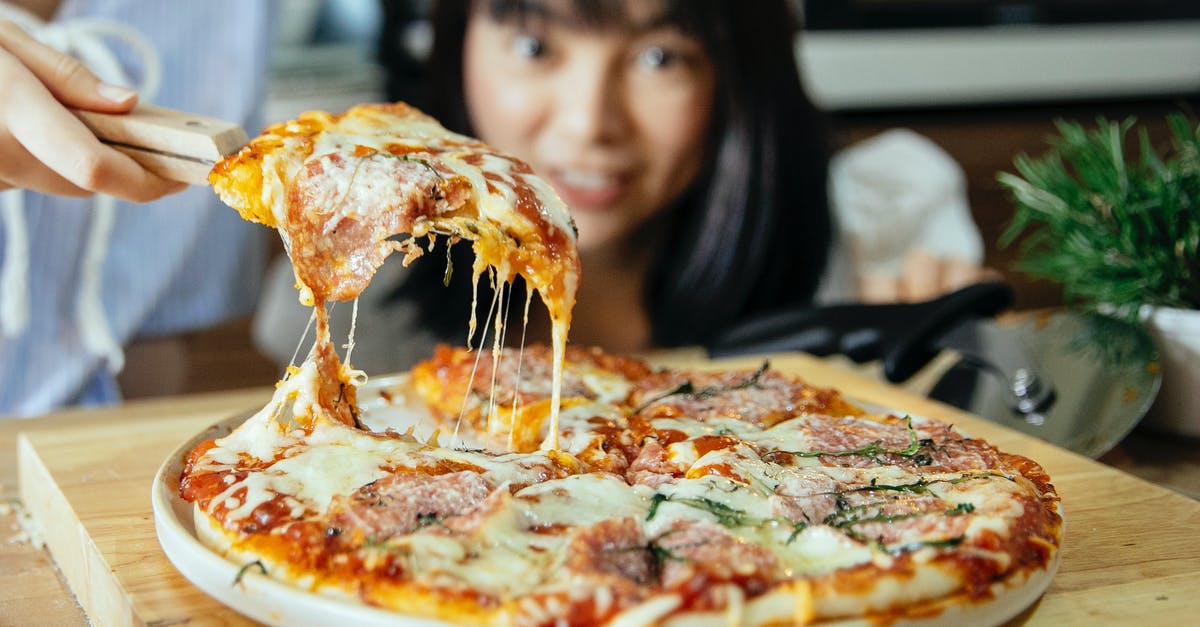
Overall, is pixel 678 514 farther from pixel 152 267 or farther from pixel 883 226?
pixel 883 226

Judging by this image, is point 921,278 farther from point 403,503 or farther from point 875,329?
point 403,503

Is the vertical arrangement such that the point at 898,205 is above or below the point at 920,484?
below

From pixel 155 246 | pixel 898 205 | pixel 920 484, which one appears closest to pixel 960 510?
pixel 920 484

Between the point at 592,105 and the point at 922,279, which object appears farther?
the point at 922,279

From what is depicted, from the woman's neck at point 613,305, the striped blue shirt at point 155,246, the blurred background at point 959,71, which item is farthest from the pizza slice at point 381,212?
the blurred background at point 959,71

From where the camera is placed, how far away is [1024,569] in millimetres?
781

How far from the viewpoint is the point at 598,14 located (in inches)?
71.0

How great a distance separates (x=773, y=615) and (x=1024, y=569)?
204 mm

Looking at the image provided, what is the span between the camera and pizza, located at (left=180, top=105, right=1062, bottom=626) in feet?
A: 2.33

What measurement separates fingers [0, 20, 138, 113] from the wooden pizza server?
0.01 meters

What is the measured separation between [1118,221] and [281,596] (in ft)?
3.40

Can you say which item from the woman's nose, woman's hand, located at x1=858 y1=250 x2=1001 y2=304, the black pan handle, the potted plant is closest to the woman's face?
the woman's nose

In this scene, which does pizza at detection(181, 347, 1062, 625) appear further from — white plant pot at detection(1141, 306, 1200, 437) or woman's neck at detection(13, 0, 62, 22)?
woman's neck at detection(13, 0, 62, 22)

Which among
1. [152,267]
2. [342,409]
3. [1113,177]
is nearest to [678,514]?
[342,409]
